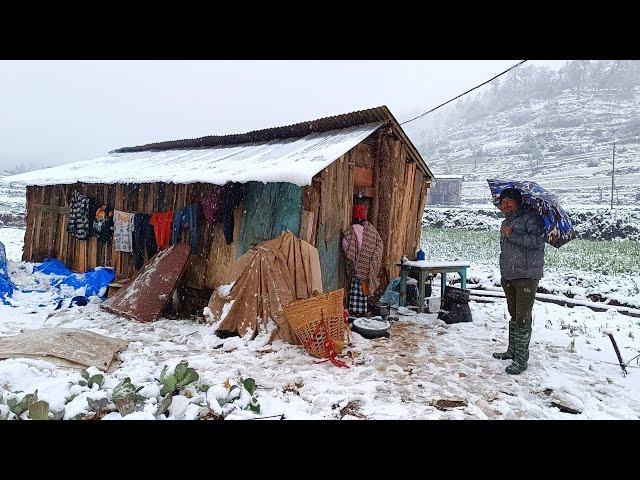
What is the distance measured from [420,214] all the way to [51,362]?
7.39 m

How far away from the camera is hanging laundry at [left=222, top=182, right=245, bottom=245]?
7578 mm

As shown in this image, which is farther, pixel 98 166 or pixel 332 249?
pixel 98 166

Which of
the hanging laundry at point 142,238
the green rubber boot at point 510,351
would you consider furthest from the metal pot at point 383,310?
the hanging laundry at point 142,238

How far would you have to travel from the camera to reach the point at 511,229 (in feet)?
17.1

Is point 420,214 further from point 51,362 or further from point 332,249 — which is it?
point 51,362

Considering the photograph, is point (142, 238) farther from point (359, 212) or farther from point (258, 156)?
point (359, 212)

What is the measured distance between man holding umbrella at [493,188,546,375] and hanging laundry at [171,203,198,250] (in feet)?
18.3

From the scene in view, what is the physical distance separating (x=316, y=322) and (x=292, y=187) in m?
2.44

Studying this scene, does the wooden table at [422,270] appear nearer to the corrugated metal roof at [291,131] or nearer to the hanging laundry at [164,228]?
the corrugated metal roof at [291,131]

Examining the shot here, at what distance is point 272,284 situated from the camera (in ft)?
21.0

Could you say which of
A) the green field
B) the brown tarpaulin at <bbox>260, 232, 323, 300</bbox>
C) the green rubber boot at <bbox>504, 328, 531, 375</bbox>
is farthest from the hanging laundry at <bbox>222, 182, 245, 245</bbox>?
the green field

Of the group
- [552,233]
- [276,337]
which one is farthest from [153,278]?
[552,233]

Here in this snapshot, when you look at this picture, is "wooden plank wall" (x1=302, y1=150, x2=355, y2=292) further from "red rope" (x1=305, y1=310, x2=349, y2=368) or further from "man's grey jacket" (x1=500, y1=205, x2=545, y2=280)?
"man's grey jacket" (x1=500, y1=205, x2=545, y2=280)

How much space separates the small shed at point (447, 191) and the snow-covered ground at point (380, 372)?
141ft
